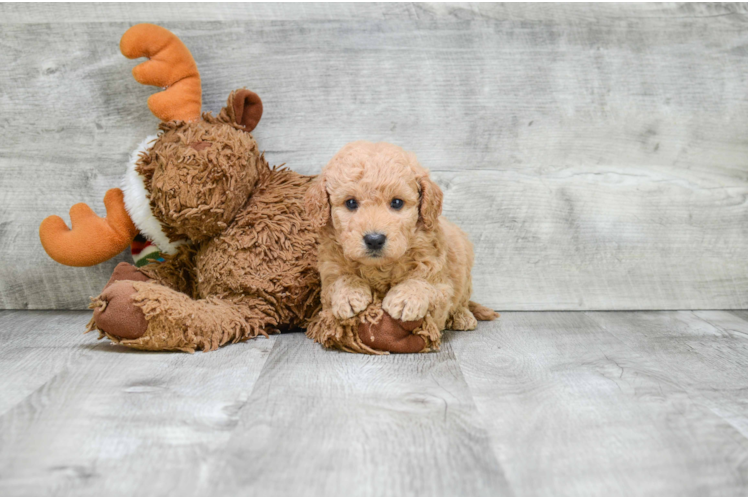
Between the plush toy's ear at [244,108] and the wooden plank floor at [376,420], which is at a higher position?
the plush toy's ear at [244,108]

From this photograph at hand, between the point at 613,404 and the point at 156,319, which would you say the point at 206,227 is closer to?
the point at 156,319

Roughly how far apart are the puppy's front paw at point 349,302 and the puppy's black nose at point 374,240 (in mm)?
127

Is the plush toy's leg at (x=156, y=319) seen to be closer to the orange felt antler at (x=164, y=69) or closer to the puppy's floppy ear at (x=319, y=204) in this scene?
the puppy's floppy ear at (x=319, y=204)

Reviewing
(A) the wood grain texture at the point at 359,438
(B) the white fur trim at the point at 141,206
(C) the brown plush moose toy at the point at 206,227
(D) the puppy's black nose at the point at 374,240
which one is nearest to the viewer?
(A) the wood grain texture at the point at 359,438

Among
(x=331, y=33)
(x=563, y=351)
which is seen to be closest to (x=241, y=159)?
(x=331, y=33)

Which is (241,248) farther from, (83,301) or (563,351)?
(563,351)

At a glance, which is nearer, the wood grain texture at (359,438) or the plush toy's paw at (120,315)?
the wood grain texture at (359,438)

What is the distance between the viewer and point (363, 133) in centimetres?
170

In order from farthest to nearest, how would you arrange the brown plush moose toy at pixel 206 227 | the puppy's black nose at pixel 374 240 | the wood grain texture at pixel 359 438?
the brown plush moose toy at pixel 206 227, the puppy's black nose at pixel 374 240, the wood grain texture at pixel 359 438

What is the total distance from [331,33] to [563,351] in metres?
1.02

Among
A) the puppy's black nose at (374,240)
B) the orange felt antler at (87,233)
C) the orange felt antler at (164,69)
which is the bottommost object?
the orange felt antler at (87,233)

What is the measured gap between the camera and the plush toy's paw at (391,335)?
1252 mm

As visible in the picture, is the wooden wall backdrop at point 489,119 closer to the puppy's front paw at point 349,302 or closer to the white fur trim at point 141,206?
the white fur trim at point 141,206

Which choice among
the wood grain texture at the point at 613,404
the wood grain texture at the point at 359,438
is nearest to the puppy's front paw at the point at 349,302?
the wood grain texture at the point at 359,438
